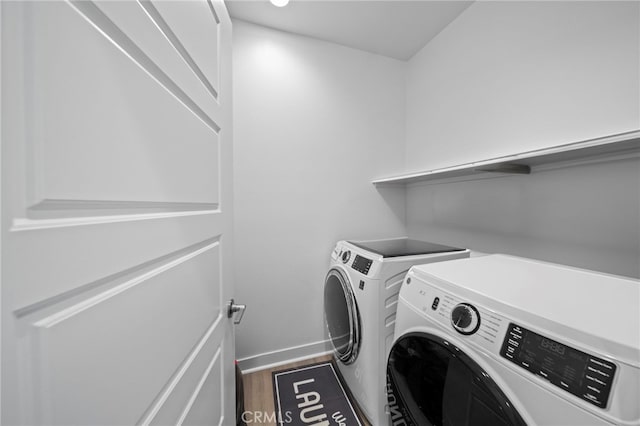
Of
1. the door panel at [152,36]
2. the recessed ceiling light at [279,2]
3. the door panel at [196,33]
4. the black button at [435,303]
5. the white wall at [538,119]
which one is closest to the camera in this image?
the door panel at [152,36]

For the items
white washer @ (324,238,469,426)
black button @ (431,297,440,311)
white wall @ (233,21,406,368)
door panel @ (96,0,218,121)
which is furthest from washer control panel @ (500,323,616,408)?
white wall @ (233,21,406,368)

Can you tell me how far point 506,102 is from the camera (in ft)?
4.52

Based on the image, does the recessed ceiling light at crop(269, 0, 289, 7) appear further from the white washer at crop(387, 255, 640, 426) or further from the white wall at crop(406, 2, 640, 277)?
the white washer at crop(387, 255, 640, 426)

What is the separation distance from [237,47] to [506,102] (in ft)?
5.99

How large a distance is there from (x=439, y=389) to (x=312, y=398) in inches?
42.7

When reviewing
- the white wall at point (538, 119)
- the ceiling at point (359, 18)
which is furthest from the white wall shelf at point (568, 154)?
the ceiling at point (359, 18)

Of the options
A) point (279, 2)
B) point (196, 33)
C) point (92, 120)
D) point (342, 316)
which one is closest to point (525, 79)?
point (279, 2)

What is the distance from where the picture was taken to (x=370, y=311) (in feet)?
3.90

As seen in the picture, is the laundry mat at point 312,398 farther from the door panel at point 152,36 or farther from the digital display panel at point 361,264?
the door panel at point 152,36

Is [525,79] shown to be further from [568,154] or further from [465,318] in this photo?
[465,318]

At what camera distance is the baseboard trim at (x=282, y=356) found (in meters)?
1.73

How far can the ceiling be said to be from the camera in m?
1.52

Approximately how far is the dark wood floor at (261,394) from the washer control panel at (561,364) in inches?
46.4

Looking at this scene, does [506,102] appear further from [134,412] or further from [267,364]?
[267,364]
